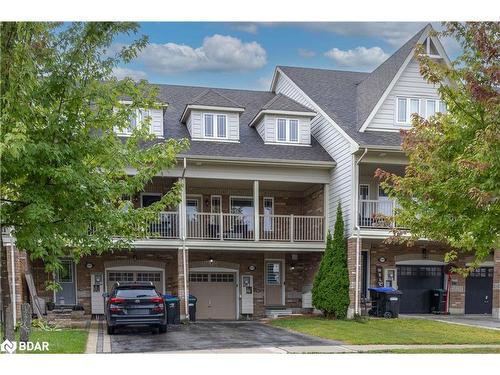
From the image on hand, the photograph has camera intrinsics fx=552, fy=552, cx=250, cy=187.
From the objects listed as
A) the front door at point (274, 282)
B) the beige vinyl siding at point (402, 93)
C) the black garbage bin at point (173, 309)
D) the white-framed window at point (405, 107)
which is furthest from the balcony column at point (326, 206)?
the black garbage bin at point (173, 309)

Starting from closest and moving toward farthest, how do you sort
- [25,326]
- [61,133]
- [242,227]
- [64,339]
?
[61,133]
[25,326]
[64,339]
[242,227]

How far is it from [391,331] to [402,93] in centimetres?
671

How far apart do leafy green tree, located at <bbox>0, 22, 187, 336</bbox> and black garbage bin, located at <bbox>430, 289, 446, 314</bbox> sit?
12.6m

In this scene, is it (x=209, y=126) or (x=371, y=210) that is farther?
(x=209, y=126)

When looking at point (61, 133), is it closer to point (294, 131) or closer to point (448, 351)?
point (448, 351)

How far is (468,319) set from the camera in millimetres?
15609

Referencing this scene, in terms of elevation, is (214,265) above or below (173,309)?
above

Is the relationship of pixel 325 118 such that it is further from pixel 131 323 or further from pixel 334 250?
pixel 131 323

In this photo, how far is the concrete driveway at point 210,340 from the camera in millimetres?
9984

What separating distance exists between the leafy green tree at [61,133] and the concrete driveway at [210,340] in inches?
139

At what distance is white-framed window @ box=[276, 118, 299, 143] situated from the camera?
17.0 meters

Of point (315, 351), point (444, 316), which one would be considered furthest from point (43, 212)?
point (444, 316)

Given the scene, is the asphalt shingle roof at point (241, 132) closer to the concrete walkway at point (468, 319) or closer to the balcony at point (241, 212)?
the balcony at point (241, 212)

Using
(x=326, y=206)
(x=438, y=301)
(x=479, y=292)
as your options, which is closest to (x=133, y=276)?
(x=326, y=206)
